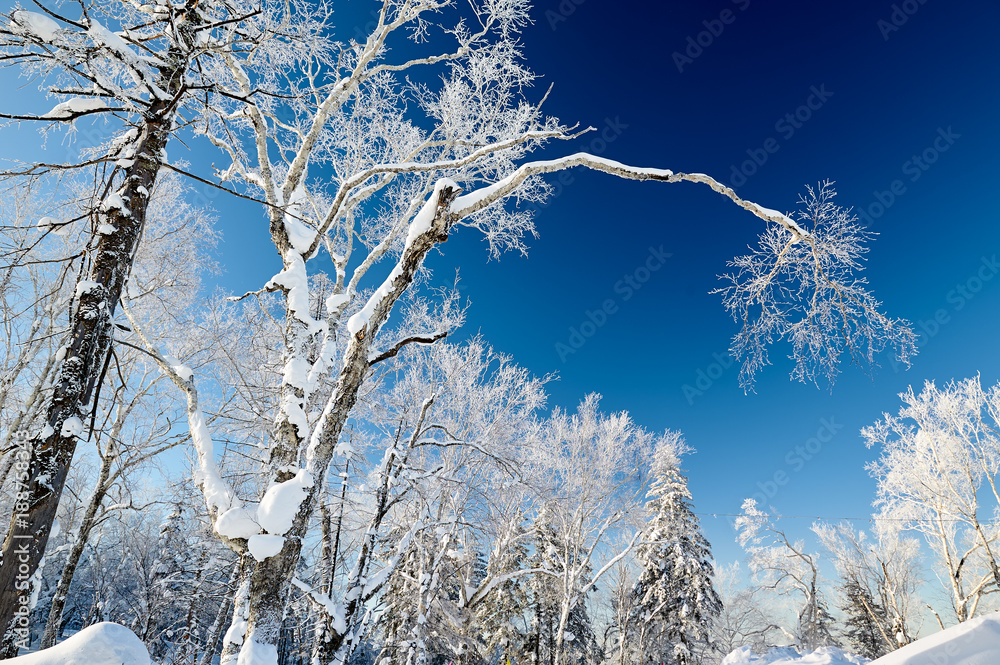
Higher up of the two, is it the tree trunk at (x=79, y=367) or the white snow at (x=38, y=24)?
the white snow at (x=38, y=24)

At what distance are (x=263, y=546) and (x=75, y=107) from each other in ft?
9.02

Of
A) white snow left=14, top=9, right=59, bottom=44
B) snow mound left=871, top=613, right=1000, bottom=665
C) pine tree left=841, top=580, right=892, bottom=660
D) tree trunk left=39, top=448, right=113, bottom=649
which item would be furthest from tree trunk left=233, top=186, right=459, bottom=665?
pine tree left=841, top=580, right=892, bottom=660

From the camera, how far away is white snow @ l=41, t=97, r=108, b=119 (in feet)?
6.61

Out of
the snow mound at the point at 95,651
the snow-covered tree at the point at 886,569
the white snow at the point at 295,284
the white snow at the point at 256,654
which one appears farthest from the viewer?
the snow-covered tree at the point at 886,569

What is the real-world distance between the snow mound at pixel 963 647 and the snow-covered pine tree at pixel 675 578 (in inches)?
679

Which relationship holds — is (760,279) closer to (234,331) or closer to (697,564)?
(234,331)

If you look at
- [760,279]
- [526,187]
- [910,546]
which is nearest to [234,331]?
[526,187]

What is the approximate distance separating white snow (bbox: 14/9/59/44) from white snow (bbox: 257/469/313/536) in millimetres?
2714

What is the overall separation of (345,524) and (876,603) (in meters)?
31.5

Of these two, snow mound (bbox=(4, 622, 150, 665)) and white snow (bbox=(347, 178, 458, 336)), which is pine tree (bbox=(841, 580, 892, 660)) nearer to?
white snow (bbox=(347, 178, 458, 336))

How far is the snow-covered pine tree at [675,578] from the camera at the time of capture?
19.8 meters

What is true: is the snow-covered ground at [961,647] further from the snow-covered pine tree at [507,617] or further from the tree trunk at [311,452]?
the snow-covered pine tree at [507,617]

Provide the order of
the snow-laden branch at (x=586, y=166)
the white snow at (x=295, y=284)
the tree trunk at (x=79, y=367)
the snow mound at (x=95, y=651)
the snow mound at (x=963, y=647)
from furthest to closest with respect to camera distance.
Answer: the white snow at (x=295, y=284) < the snow-laden branch at (x=586, y=166) < the snow mound at (x=95, y=651) < the snow mound at (x=963, y=647) < the tree trunk at (x=79, y=367)

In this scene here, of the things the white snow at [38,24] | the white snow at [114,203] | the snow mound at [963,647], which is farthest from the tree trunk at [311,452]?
the snow mound at [963,647]
